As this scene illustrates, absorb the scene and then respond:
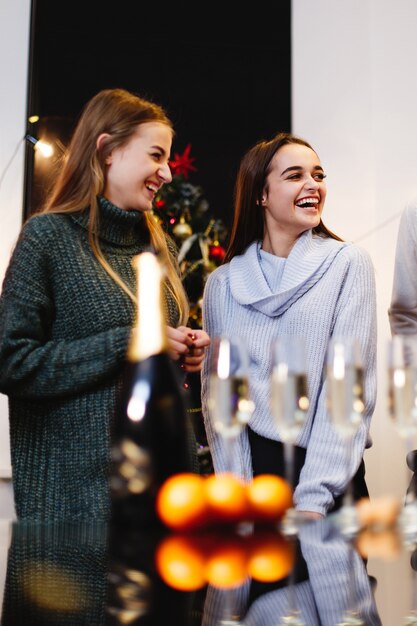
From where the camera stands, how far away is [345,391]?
3.87 feet

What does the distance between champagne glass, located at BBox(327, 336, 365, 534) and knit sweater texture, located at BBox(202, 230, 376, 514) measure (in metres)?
0.59

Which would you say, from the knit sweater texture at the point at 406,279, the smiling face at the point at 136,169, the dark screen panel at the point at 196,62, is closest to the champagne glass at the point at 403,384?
the smiling face at the point at 136,169

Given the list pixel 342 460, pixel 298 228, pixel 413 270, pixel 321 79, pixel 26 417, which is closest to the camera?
pixel 26 417

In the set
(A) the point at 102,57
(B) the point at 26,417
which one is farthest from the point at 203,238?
(B) the point at 26,417

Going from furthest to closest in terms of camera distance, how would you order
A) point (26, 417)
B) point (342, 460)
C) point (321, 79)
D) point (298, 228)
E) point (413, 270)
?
1. point (321, 79)
2. point (413, 270)
3. point (298, 228)
4. point (342, 460)
5. point (26, 417)

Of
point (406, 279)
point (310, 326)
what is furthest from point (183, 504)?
point (406, 279)

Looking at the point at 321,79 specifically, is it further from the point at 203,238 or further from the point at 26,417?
the point at 26,417

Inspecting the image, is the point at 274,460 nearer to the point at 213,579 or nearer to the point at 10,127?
the point at 213,579

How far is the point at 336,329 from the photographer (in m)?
1.92

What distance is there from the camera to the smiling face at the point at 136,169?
5.82ft

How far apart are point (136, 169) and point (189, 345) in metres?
0.41

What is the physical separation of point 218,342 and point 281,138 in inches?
43.3

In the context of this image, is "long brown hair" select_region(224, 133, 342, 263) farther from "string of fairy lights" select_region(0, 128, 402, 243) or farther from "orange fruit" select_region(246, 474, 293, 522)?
"string of fairy lights" select_region(0, 128, 402, 243)

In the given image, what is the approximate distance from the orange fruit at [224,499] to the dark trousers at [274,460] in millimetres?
791
